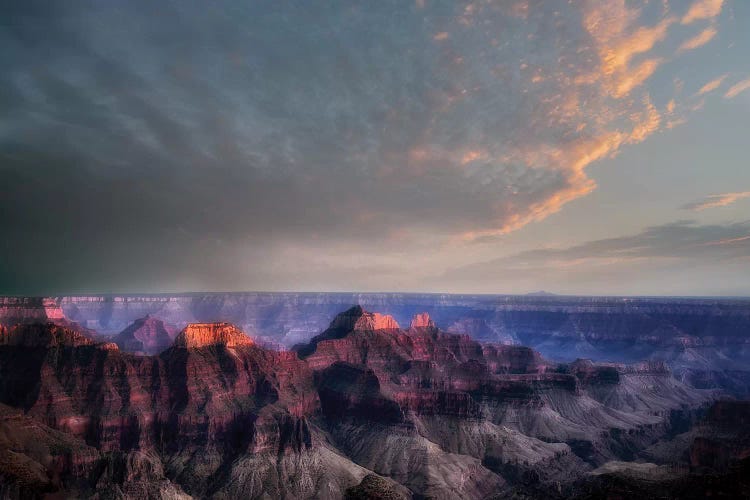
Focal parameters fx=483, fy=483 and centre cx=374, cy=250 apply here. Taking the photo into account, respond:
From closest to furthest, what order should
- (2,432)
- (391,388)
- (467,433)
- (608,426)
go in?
(2,432)
(467,433)
(391,388)
(608,426)

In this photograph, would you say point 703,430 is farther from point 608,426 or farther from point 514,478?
point 514,478

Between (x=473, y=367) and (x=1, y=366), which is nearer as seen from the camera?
(x=1, y=366)

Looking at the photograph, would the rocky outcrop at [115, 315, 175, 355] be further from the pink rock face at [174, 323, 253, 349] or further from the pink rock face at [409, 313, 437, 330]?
the pink rock face at [409, 313, 437, 330]

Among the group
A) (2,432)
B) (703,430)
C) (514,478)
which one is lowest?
(514,478)

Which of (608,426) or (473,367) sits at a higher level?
(473,367)

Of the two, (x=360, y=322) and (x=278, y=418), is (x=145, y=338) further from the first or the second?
(x=278, y=418)

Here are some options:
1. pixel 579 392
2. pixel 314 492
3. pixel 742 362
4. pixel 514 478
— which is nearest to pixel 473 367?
pixel 579 392

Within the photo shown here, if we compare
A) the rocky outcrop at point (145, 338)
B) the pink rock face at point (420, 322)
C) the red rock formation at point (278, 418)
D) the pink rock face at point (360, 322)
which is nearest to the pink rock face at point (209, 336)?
the red rock formation at point (278, 418)

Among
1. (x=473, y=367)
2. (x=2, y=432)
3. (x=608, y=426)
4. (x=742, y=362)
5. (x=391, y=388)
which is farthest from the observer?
(x=742, y=362)

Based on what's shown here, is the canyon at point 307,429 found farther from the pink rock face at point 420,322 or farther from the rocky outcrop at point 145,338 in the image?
the rocky outcrop at point 145,338
